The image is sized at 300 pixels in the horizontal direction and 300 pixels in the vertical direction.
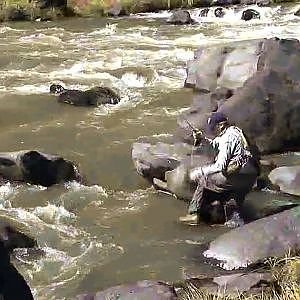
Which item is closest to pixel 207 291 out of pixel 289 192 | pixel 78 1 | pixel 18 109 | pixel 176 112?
pixel 289 192

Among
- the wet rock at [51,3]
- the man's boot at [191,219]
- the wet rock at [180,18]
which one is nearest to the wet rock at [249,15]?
the wet rock at [180,18]

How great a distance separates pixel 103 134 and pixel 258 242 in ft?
23.3

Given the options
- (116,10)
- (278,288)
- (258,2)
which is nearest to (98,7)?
(116,10)

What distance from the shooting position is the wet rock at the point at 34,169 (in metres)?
13.2

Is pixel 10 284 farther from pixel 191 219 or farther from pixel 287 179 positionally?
pixel 287 179

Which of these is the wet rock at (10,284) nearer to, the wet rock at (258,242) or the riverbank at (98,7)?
the wet rock at (258,242)

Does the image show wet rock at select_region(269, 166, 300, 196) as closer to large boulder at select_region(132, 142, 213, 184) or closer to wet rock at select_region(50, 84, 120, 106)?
large boulder at select_region(132, 142, 213, 184)

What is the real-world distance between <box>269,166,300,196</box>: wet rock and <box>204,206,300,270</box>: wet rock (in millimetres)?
1973

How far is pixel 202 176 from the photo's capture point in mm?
10938

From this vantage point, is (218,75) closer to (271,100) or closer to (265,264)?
(271,100)

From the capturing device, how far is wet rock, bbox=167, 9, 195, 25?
29.0m

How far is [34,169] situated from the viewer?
13234mm

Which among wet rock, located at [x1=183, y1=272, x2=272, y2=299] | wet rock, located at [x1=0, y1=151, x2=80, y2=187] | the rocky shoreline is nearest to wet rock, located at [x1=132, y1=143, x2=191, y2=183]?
the rocky shoreline

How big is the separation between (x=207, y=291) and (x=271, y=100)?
6.95m
